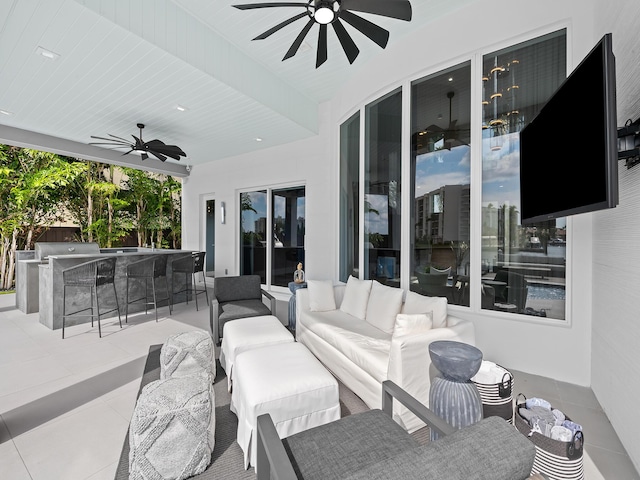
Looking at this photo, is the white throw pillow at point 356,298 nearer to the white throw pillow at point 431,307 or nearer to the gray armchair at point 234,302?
the white throw pillow at point 431,307

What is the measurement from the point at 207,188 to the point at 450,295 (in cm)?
672

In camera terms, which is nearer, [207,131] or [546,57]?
[546,57]

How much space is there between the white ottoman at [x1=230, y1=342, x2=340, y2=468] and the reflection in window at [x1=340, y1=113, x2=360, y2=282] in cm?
278

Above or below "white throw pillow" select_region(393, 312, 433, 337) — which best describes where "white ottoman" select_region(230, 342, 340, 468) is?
below

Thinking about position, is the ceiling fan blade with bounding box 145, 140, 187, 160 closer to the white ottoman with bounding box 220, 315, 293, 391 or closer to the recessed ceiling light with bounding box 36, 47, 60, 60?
the recessed ceiling light with bounding box 36, 47, 60, 60


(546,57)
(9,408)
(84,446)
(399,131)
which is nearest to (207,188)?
(399,131)

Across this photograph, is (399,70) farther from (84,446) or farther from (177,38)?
(84,446)

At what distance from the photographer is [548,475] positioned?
1520mm

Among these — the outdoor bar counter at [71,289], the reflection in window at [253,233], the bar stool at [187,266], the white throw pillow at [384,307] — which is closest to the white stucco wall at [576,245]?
the white throw pillow at [384,307]

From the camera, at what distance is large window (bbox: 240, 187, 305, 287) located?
20.9 ft

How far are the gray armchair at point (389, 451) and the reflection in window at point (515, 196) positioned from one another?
88.4 inches

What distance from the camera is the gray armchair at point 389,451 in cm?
68

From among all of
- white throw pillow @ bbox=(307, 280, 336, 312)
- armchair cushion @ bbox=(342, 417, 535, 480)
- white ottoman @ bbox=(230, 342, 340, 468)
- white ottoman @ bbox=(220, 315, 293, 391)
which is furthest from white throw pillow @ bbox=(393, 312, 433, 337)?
white throw pillow @ bbox=(307, 280, 336, 312)

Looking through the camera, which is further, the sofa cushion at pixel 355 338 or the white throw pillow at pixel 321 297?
the white throw pillow at pixel 321 297
